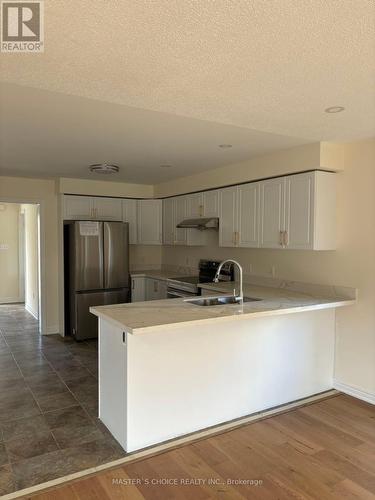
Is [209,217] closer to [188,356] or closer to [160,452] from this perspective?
[188,356]

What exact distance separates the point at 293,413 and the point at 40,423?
207 centimetres

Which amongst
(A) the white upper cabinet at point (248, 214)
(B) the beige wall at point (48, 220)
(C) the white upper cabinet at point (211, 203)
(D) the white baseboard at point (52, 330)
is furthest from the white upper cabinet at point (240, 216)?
(D) the white baseboard at point (52, 330)

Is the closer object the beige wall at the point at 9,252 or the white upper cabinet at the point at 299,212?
the white upper cabinet at the point at 299,212

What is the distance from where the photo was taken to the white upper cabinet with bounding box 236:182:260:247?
400 cm

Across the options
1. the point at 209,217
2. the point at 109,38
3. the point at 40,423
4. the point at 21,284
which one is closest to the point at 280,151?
the point at 209,217

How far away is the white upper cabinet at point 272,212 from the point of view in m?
3.70

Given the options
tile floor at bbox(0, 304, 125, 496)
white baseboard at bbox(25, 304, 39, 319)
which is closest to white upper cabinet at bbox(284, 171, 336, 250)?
tile floor at bbox(0, 304, 125, 496)

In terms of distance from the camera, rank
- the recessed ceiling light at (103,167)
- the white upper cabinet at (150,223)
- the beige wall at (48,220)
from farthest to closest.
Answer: the white upper cabinet at (150,223), the beige wall at (48,220), the recessed ceiling light at (103,167)

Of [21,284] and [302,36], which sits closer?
[302,36]

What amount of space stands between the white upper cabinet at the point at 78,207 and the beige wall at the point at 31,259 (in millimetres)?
1447

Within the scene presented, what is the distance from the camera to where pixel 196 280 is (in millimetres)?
4938

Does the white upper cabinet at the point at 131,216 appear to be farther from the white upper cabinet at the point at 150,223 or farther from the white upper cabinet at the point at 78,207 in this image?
the white upper cabinet at the point at 78,207

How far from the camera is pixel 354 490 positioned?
2.13 m

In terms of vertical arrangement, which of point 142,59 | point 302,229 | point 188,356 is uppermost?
point 142,59
